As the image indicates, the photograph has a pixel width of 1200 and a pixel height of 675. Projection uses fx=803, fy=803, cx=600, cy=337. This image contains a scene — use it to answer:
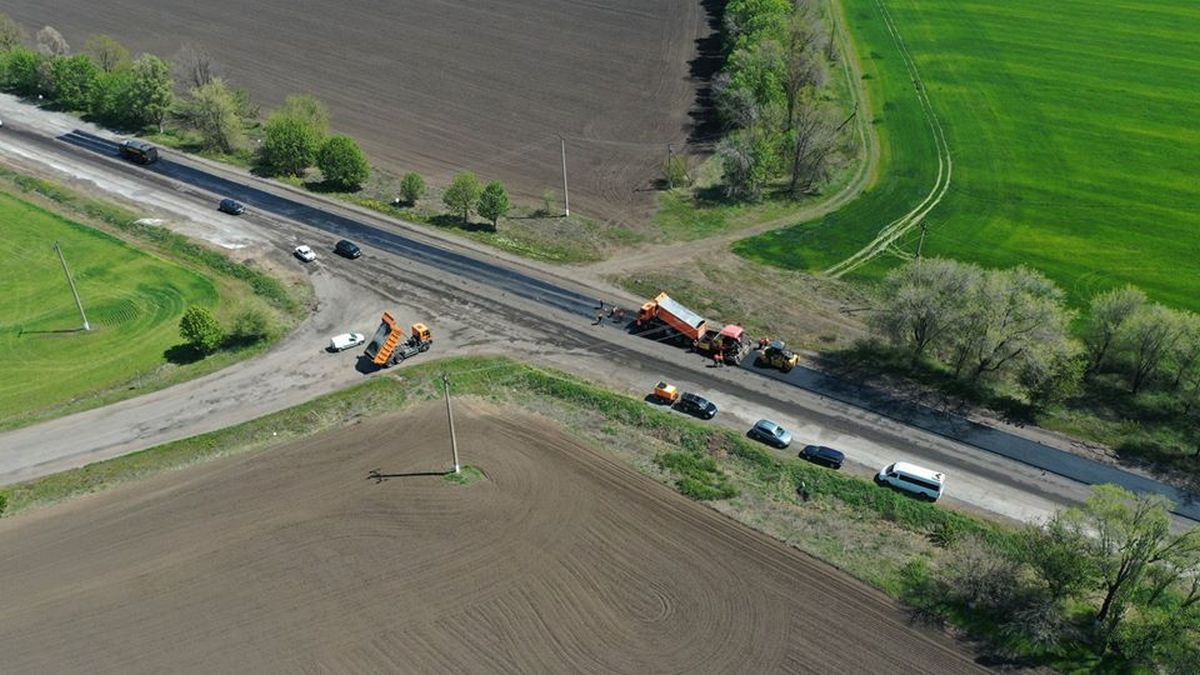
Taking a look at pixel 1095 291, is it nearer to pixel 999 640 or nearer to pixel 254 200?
pixel 999 640

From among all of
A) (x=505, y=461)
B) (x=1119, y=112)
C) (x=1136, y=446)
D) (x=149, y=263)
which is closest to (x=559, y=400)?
(x=505, y=461)

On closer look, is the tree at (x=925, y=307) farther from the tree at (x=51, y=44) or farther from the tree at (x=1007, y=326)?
the tree at (x=51, y=44)


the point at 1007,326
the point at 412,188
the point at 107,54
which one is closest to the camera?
the point at 1007,326

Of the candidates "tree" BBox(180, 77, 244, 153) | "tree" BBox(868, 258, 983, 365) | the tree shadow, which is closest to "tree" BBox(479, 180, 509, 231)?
the tree shadow

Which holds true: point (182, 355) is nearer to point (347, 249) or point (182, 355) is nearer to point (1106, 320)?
point (347, 249)

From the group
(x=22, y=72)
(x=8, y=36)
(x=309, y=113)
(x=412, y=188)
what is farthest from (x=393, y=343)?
(x=8, y=36)

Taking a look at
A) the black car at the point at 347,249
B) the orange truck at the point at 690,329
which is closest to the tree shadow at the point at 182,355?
the black car at the point at 347,249
